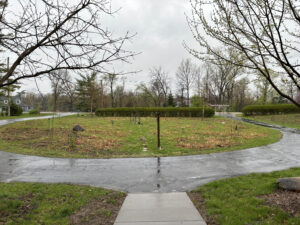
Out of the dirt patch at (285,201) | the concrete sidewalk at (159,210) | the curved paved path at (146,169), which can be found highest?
the dirt patch at (285,201)

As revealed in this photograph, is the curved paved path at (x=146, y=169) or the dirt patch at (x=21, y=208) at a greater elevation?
the dirt patch at (x=21, y=208)

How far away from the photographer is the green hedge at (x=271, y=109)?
2872 centimetres

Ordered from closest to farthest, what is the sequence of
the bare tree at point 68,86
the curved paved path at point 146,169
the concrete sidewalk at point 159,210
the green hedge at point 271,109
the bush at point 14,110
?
the concrete sidewalk at point 159,210 → the bare tree at point 68,86 → the curved paved path at point 146,169 → the green hedge at point 271,109 → the bush at point 14,110

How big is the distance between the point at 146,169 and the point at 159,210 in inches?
109

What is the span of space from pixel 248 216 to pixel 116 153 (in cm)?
619

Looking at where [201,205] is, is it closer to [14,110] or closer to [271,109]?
[271,109]

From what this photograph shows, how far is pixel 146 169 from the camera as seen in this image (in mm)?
6250

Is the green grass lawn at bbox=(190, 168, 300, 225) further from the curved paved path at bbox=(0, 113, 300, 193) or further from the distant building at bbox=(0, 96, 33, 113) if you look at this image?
the distant building at bbox=(0, 96, 33, 113)

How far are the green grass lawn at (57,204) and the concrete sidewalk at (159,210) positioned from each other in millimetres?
228

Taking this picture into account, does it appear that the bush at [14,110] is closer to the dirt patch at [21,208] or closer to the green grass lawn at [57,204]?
the green grass lawn at [57,204]

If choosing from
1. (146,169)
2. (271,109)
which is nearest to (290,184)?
(146,169)

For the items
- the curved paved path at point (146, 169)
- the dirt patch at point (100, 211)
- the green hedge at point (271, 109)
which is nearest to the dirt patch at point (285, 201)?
the curved paved path at point (146, 169)

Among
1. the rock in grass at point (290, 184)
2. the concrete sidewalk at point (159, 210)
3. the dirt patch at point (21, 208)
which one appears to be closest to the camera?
the concrete sidewalk at point (159, 210)

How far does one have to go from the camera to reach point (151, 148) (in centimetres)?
948
